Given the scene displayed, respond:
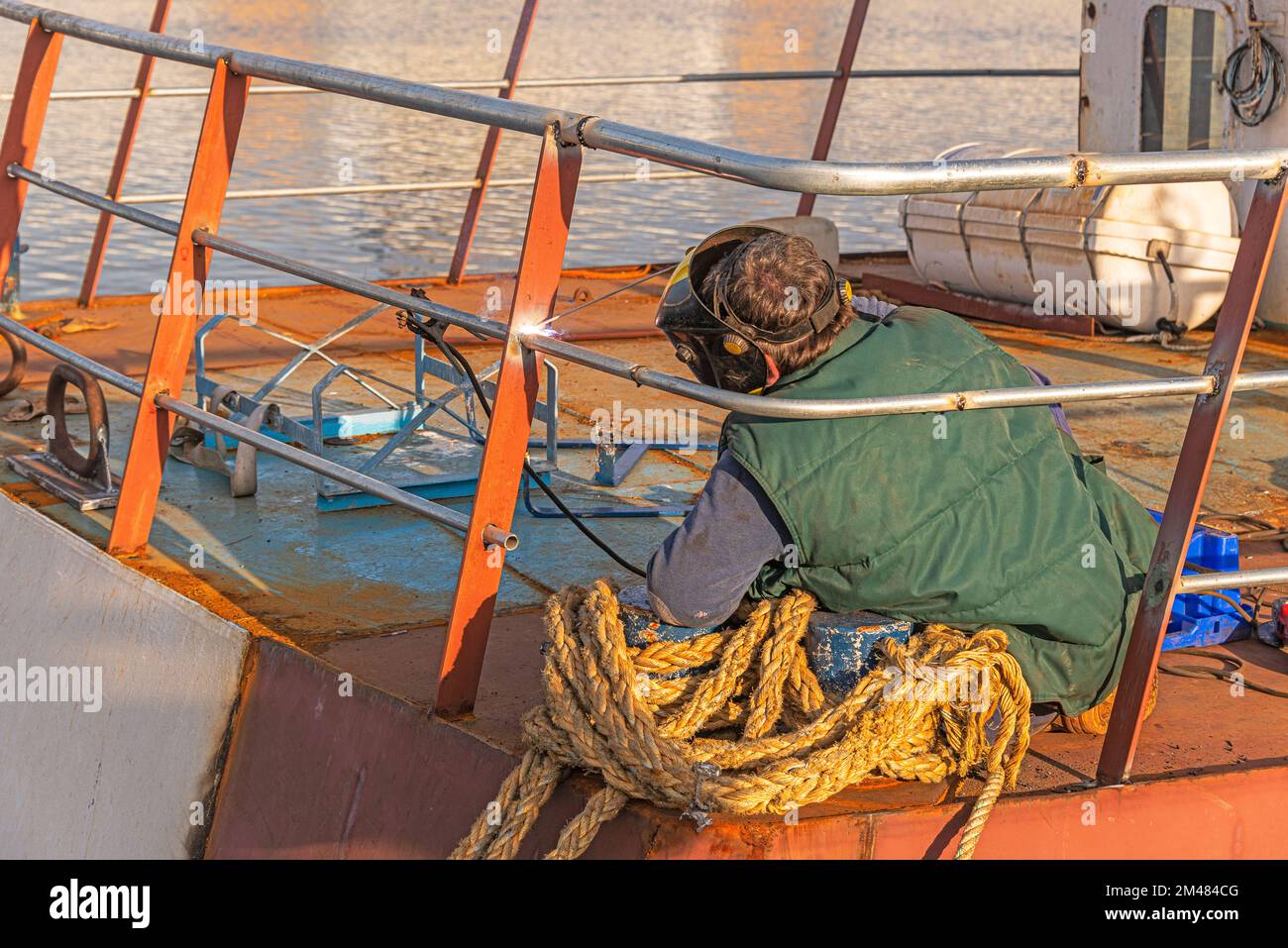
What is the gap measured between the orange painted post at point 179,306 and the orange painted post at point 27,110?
1413 mm

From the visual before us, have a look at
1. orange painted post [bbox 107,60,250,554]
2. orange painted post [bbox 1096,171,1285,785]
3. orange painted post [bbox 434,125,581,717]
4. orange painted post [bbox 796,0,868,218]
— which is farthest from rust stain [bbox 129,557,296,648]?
orange painted post [bbox 796,0,868,218]

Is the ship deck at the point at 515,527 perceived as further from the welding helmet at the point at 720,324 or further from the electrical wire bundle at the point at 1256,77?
the electrical wire bundle at the point at 1256,77

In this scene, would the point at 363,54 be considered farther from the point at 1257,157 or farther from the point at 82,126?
the point at 1257,157

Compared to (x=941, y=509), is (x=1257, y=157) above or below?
above

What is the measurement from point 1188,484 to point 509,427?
1.34 meters

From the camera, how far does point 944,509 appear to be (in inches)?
130

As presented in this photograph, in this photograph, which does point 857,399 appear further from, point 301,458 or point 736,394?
point 301,458

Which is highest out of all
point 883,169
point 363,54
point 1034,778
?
point 363,54

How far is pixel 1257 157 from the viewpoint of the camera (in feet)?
10.1

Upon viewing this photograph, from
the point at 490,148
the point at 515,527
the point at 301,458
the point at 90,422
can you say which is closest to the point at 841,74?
the point at 490,148

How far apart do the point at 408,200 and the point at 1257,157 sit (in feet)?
58.5

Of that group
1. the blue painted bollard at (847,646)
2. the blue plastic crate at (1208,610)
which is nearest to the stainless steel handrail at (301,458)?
the blue painted bollard at (847,646)
